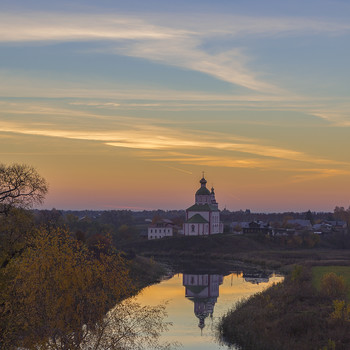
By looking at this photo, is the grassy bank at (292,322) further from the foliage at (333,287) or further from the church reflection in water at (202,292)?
the church reflection in water at (202,292)

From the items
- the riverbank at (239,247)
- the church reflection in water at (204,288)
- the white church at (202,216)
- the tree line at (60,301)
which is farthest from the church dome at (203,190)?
the tree line at (60,301)

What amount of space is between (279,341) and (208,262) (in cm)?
7069

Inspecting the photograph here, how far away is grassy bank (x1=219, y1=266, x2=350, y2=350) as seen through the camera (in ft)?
108

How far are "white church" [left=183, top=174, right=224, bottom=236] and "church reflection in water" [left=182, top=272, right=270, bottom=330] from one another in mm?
53958

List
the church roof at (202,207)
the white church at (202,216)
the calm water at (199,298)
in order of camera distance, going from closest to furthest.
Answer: the calm water at (199,298) → the white church at (202,216) → the church roof at (202,207)

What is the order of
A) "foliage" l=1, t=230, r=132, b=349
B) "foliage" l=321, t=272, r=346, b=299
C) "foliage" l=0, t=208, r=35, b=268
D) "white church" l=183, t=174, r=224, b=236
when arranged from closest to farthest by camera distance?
"foliage" l=1, t=230, r=132, b=349
"foliage" l=0, t=208, r=35, b=268
"foliage" l=321, t=272, r=346, b=299
"white church" l=183, t=174, r=224, b=236

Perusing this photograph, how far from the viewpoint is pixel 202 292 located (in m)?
64.1

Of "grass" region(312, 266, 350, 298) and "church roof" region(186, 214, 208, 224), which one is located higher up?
"church roof" region(186, 214, 208, 224)

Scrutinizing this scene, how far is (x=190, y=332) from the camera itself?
40.7m

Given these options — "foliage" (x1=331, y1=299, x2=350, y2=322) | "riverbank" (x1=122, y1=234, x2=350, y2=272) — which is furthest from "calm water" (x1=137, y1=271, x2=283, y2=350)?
"riverbank" (x1=122, y1=234, x2=350, y2=272)

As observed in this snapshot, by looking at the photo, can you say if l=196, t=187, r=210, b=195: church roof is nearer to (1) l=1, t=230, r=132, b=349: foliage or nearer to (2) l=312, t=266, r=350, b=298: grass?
(2) l=312, t=266, r=350, b=298: grass

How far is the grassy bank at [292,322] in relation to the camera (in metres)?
32.8

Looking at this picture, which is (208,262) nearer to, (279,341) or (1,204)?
(1,204)

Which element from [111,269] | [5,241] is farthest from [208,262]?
[111,269]
